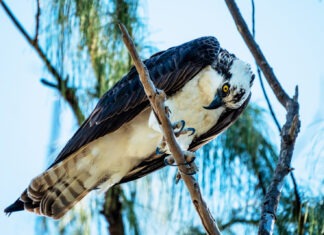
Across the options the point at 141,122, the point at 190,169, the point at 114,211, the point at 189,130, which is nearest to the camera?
the point at 190,169

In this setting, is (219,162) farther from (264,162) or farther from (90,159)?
(90,159)

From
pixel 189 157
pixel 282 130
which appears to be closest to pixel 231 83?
pixel 282 130

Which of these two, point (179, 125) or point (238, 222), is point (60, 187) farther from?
point (238, 222)

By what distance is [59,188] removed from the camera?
4352 millimetres

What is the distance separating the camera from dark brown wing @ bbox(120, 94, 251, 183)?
4.55 m

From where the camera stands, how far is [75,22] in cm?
479

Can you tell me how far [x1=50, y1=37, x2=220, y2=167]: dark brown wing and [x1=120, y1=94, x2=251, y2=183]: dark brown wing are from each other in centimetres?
31

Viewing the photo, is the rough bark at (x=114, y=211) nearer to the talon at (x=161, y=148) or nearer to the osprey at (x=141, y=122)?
the osprey at (x=141, y=122)

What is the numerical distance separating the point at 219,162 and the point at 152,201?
418 millimetres

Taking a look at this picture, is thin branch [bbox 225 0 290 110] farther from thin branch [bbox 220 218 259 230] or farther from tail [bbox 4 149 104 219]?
tail [bbox 4 149 104 219]

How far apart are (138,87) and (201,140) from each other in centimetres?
47

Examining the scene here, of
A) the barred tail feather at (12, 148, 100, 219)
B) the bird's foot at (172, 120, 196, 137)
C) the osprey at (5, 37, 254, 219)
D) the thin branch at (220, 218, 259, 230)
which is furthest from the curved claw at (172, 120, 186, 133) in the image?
the thin branch at (220, 218, 259, 230)

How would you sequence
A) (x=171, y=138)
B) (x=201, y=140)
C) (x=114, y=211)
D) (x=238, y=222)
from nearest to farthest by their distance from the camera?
(x=171, y=138) < (x=201, y=140) < (x=238, y=222) < (x=114, y=211)

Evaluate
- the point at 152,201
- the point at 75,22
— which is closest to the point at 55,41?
the point at 75,22
